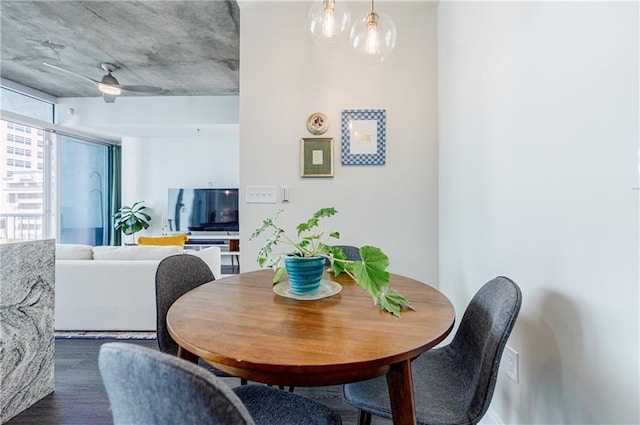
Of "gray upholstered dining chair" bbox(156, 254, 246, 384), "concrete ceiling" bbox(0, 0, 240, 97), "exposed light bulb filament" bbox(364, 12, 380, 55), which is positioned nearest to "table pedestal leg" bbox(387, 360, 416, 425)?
"gray upholstered dining chair" bbox(156, 254, 246, 384)

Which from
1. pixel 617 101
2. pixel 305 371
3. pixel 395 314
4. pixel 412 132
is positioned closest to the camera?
pixel 305 371

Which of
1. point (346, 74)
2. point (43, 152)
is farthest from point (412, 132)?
point (43, 152)

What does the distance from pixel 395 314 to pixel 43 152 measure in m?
5.85

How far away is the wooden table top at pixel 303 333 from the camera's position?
0.69 metres

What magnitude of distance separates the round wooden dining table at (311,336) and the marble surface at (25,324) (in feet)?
4.00

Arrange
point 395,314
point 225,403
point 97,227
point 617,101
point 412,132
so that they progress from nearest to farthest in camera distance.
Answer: point 225,403 < point 617,101 < point 395,314 < point 412,132 < point 97,227

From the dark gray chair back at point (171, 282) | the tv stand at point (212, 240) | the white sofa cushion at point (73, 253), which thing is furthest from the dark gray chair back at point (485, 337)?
the tv stand at point (212, 240)

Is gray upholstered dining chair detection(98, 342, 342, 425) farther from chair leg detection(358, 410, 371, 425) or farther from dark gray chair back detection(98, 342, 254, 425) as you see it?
chair leg detection(358, 410, 371, 425)

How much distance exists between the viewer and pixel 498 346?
880mm

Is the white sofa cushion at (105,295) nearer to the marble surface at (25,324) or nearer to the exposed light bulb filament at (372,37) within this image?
the marble surface at (25,324)

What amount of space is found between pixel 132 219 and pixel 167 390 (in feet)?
19.3

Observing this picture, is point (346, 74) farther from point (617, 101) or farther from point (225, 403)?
point (225, 403)

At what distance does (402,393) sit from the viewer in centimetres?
83

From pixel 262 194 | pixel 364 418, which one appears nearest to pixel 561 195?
pixel 364 418
